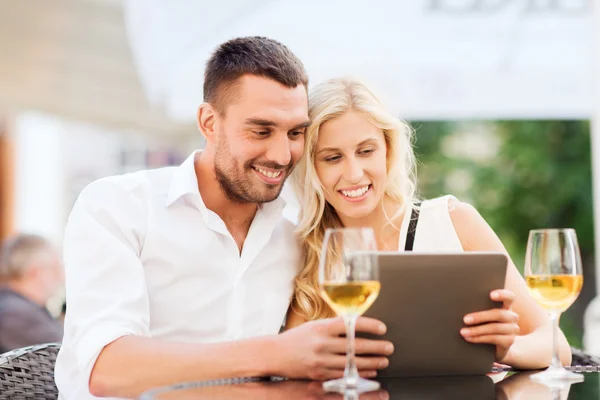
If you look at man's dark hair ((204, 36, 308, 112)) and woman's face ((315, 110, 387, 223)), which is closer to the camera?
man's dark hair ((204, 36, 308, 112))

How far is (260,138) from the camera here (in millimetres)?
2471

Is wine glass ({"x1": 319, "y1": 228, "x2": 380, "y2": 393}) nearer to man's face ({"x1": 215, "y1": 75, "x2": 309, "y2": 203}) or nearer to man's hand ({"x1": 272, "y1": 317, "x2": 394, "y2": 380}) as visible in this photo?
man's hand ({"x1": 272, "y1": 317, "x2": 394, "y2": 380})

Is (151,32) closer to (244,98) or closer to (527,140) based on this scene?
(244,98)

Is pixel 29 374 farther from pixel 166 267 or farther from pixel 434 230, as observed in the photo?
pixel 434 230

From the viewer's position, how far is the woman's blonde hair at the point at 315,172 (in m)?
2.61

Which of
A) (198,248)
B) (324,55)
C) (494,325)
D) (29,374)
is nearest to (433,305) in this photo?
(494,325)

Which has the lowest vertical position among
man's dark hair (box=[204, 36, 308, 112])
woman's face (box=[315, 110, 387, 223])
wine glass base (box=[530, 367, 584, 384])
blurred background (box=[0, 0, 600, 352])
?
wine glass base (box=[530, 367, 584, 384])

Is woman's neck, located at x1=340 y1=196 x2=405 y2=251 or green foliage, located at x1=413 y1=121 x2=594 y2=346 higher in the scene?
green foliage, located at x1=413 y1=121 x2=594 y2=346

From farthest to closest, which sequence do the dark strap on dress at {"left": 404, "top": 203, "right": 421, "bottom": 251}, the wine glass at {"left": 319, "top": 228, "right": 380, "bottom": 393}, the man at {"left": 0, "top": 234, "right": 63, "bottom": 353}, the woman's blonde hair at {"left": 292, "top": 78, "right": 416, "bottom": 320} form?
the man at {"left": 0, "top": 234, "right": 63, "bottom": 353} < the dark strap on dress at {"left": 404, "top": 203, "right": 421, "bottom": 251} < the woman's blonde hair at {"left": 292, "top": 78, "right": 416, "bottom": 320} < the wine glass at {"left": 319, "top": 228, "right": 380, "bottom": 393}

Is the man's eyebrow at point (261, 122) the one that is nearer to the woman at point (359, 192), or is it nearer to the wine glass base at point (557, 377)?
the woman at point (359, 192)

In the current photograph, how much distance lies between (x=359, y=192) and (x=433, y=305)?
862mm

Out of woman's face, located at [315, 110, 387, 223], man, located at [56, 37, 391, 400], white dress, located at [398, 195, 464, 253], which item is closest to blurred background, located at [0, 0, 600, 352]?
woman's face, located at [315, 110, 387, 223]

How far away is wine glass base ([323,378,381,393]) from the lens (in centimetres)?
165

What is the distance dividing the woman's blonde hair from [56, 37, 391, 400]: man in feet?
0.18
